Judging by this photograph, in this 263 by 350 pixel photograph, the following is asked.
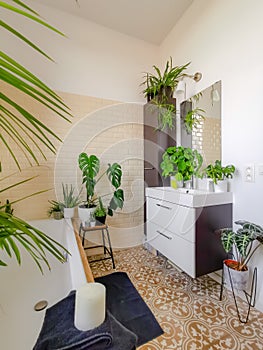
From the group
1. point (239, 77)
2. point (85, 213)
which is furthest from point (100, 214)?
point (239, 77)

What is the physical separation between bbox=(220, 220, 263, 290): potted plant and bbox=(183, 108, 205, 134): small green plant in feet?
3.65

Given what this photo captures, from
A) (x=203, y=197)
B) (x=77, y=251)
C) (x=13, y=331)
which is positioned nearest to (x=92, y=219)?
(x=77, y=251)

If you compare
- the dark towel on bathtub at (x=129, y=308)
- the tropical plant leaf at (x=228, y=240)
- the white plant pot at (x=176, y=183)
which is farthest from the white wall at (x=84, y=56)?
the dark towel on bathtub at (x=129, y=308)

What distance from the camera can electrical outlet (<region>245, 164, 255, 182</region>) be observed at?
1.43 m

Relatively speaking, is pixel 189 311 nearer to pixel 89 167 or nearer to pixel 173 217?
pixel 173 217

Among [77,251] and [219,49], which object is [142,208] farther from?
[219,49]

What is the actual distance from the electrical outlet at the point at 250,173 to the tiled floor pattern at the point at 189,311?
98 centimetres

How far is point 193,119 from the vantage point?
6.75 feet

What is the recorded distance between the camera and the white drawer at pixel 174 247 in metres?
1.48

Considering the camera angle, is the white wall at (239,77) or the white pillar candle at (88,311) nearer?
the white pillar candle at (88,311)

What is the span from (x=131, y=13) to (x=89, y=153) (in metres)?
1.67

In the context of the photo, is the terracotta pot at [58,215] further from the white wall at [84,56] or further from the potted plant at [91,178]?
the white wall at [84,56]

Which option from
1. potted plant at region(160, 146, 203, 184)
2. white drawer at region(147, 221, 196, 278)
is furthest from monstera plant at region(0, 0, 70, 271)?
potted plant at region(160, 146, 203, 184)

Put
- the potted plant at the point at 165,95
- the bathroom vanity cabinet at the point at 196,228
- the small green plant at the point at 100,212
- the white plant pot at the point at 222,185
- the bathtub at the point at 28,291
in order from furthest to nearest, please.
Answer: the potted plant at the point at 165,95 → the small green plant at the point at 100,212 → the white plant pot at the point at 222,185 → the bathroom vanity cabinet at the point at 196,228 → the bathtub at the point at 28,291
